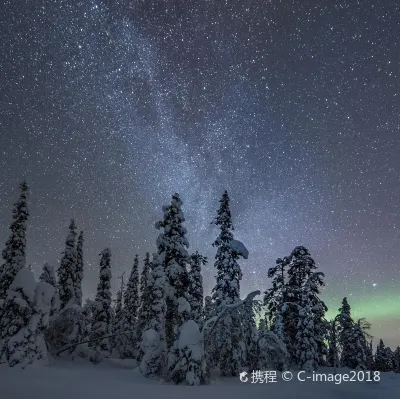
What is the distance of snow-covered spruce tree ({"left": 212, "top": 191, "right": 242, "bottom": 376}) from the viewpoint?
816 inches

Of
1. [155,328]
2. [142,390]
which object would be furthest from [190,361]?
[155,328]

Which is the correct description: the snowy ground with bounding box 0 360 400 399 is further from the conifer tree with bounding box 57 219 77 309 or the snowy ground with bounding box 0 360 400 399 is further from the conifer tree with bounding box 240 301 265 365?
the conifer tree with bounding box 57 219 77 309

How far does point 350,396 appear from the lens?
1642cm

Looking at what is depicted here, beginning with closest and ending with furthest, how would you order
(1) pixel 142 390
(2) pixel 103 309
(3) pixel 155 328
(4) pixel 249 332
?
(1) pixel 142 390, (4) pixel 249 332, (3) pixel 155 328, (2) pixel 103 309

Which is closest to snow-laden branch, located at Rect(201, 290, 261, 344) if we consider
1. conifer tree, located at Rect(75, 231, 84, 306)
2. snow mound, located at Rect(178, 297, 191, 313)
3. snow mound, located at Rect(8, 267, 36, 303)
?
snow mound, located at Rect(178, 297, 191, 313)

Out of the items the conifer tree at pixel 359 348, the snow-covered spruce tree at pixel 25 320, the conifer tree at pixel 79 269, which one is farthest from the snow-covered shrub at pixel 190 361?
the conifer tree at pixel 359 348

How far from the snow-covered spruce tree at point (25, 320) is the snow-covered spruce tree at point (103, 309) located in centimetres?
1313

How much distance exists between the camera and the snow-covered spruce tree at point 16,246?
2716 centimetres

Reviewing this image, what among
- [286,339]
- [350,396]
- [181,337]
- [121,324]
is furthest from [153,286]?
[121,324]

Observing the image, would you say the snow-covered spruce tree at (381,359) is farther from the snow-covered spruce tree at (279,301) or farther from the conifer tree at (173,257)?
the conifer tree at (173,257)

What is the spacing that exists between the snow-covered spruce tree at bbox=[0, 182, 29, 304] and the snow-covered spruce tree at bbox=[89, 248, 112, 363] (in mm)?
10232

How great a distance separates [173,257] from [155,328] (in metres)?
4.68

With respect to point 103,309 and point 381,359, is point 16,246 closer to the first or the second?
point 103,309

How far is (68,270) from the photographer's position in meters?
37.2
